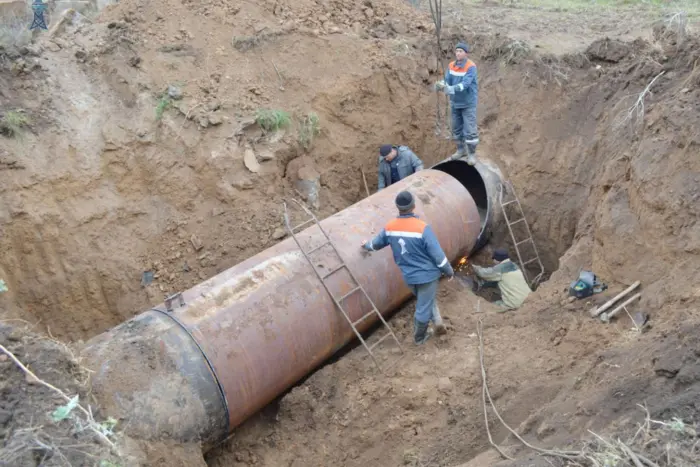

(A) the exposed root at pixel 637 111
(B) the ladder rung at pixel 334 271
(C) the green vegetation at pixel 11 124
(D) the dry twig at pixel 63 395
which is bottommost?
(B) the ladder rung at pixel 334 271

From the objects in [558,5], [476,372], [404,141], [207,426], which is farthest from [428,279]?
[558,5]

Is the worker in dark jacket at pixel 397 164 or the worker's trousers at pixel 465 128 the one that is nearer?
the worker's trousers at pixel 465 128

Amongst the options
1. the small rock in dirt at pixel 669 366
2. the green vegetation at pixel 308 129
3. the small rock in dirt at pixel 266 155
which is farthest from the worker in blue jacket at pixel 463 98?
the small rock in dirt at pixel 669 366

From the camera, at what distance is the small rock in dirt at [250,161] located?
8227 mm

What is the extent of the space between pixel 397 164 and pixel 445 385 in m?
3.82

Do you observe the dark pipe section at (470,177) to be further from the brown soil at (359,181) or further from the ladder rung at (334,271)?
the ladder rung at (334,271)

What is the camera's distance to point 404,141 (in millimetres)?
9797

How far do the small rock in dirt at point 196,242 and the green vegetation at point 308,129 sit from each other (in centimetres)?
203

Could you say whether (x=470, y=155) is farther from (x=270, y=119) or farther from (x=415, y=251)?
(x=415, y=251)

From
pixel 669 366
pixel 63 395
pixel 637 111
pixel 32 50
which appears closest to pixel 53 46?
pixel 32 50

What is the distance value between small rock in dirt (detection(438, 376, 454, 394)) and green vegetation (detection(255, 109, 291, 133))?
173 inches

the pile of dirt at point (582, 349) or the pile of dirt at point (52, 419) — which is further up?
the pile of dirt at point (52, 419)

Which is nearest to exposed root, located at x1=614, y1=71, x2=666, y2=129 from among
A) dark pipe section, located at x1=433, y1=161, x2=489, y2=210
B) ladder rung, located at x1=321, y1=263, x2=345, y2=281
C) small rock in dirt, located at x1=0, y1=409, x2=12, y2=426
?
dark pipe section, located at x1=433, y1=161, x2=489, y2=210

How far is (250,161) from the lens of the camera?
8.26 meters
